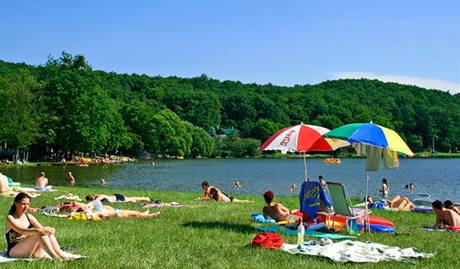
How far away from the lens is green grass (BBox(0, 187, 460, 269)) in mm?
7559

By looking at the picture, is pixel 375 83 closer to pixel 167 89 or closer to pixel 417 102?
pixel 417 102

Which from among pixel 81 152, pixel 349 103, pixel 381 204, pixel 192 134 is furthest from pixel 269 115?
pixel 381 204

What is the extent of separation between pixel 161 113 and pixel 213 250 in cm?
10077

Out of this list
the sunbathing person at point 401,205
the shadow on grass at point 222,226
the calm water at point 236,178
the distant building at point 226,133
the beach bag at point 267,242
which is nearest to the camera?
the beach bag at point 267,242

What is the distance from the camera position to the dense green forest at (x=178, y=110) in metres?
69.8

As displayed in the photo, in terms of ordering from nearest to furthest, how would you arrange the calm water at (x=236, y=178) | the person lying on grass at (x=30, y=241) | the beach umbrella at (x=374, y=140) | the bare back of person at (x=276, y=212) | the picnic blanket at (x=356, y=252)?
1. the person lying on grass at (x=30, y=241)
2. the picnic blanket at (x=356, y=252)
3. the beach umbrella at (x=374, y=140)
4. the bare back of person at (x=276, y=212)
5. the calm water at (x=236, y=178)

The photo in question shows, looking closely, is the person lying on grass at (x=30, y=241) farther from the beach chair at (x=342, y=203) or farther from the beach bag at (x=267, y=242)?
the beach chair at (x=342, y=203)

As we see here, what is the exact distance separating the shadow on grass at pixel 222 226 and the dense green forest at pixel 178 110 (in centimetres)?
5517

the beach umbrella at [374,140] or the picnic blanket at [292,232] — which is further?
the beach umbrella at [374,140]

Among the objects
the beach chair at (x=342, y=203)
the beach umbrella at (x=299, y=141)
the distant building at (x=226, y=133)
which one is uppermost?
the distant building at (x=226, y=133)

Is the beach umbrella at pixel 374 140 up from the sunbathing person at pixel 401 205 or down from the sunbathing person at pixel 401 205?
Answer: up

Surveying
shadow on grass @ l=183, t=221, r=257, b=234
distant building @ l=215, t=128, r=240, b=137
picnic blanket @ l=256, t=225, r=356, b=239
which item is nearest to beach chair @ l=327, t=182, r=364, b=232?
picnic blanket @ l=256, t=225, r=356, b=239

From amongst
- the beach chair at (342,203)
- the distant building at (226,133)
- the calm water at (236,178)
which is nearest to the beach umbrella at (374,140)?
the beach chair at (342,203)

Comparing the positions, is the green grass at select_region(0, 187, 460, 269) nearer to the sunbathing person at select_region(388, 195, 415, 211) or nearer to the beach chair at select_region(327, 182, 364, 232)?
the beach chair at select_region(327, 182, 364, 232)
